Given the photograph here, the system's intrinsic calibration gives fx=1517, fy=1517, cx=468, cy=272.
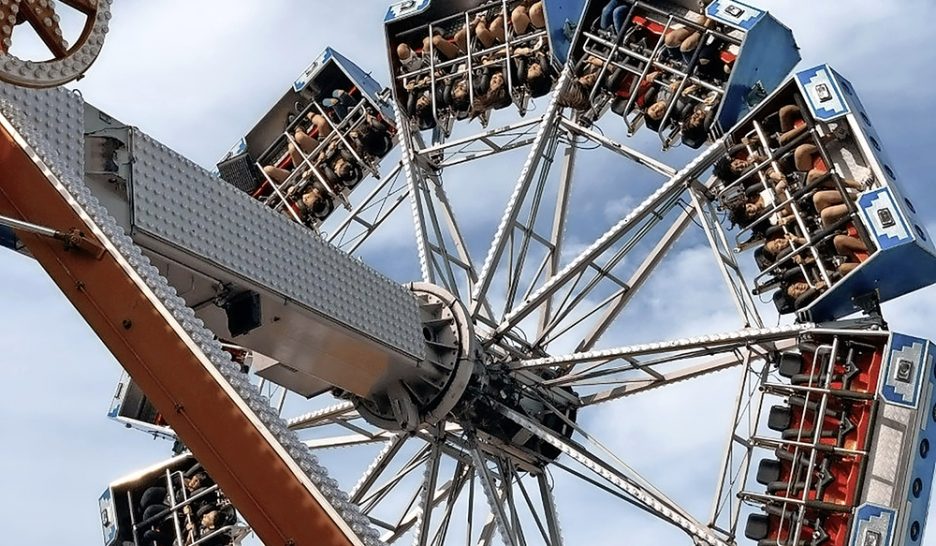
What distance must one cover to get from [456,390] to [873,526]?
5980mm

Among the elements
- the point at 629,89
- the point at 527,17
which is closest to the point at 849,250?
the point at 629,89

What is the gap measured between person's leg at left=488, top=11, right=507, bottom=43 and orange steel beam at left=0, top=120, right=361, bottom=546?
1368 cm

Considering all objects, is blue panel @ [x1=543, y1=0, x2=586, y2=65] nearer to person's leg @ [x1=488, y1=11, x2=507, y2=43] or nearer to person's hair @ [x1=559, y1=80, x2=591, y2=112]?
person's hair @ [x1=559, y1=80, x2=591, y2=112]

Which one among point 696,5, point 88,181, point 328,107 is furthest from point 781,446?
point 328,107

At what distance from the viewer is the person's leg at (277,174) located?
29.4m

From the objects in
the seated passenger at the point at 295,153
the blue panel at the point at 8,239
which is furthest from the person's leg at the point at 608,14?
the blue panel at the point at 8,239

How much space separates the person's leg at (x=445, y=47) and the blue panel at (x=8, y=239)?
42.7 feet

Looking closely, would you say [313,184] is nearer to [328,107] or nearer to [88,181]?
[328,107]

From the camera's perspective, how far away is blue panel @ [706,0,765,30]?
897 inches

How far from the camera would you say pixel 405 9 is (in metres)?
26.9

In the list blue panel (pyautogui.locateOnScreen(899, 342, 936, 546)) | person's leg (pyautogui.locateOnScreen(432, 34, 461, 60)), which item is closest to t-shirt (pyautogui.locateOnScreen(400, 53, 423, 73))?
person's leg (pyautogui.locateOnScreen(432, 34, 461, 60))

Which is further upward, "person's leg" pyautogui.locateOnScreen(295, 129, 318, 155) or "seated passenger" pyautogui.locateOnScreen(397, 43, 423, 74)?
"seated passenger" pyautogui.locateOnScreen(397, 43, 423, 74)

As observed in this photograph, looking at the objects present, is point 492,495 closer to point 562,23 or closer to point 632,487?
point 632,487

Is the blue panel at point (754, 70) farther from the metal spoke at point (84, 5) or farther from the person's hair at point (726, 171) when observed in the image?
the metal spoke at point (84, 5)
